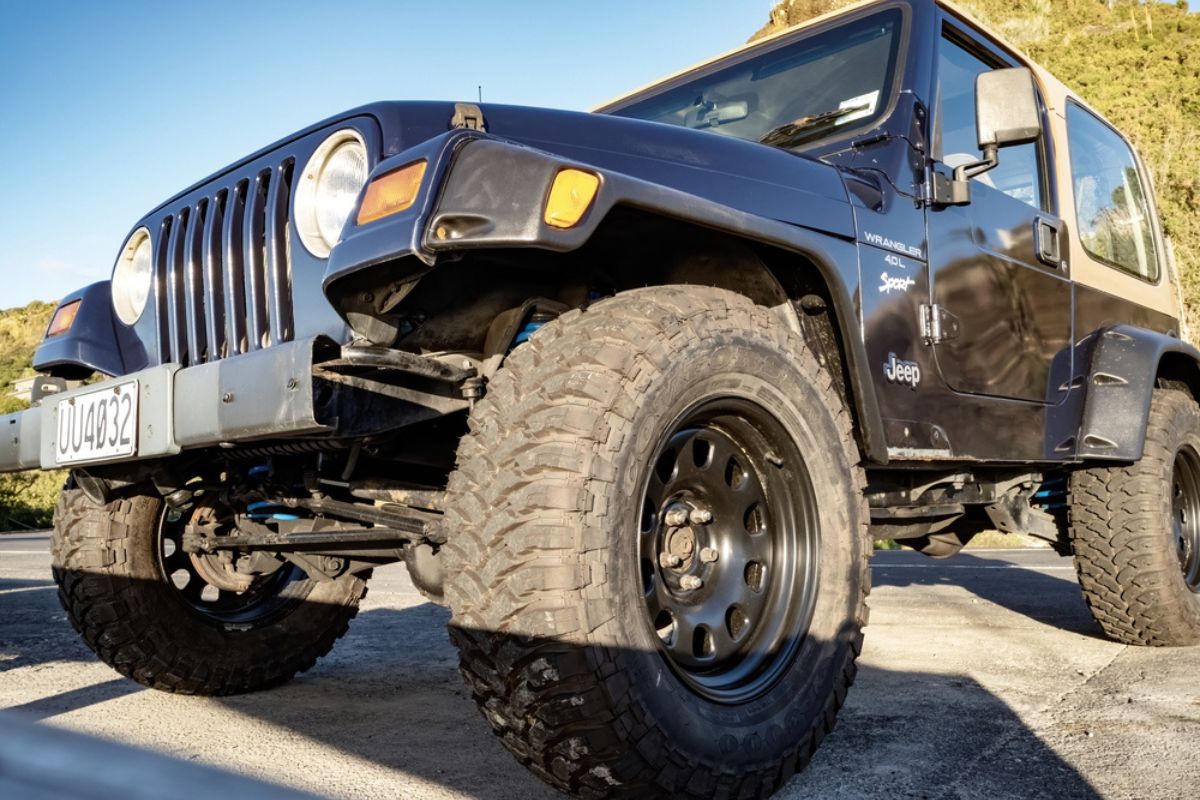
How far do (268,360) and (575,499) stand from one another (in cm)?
74

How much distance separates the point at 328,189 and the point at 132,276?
1.07 metres

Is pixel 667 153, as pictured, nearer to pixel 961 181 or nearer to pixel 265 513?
pixel 961 181

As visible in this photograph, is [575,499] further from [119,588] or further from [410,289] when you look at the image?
[119,588]

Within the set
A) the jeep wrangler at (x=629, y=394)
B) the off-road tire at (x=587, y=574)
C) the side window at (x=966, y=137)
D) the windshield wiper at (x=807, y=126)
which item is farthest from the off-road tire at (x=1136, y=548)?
the off-road tire at (x=587, y=574)

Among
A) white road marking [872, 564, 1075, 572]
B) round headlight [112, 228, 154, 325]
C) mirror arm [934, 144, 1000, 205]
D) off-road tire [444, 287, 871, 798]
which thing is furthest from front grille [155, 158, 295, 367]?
white road marking [872, 564, 1075, 572]

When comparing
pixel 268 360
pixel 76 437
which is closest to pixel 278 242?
pixel 268 360

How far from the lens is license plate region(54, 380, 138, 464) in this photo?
98.1 inches

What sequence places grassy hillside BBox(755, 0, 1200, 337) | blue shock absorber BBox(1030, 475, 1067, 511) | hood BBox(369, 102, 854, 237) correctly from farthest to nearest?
grassy hillside BBox(755, 0, 1200, 337)
blue shock absorber BBox(1030, 475, 1067, 511)
hood BBox(369, 102, 854, 237)

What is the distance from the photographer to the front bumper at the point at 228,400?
6.81 feet

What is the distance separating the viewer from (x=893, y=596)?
6.14 meters

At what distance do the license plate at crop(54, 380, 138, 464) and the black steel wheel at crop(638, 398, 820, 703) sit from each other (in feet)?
4.18

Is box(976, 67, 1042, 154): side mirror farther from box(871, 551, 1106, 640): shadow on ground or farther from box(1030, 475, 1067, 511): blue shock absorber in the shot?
box(871, 551, 1106, 640): shadow on ground

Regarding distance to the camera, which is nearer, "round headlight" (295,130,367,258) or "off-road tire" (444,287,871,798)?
"off-road tire" (444,287,871,798)

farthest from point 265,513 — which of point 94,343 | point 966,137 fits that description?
point 966,137
